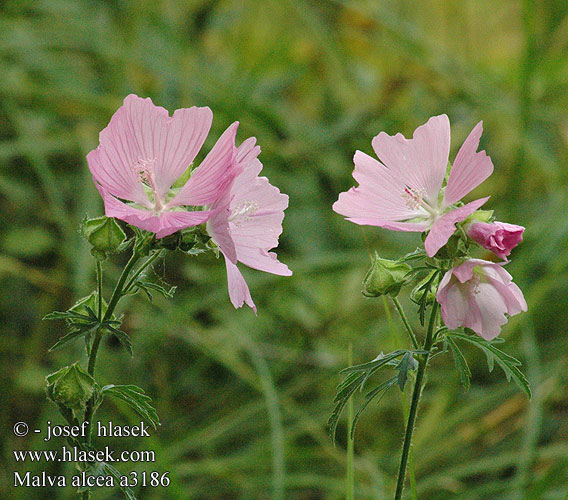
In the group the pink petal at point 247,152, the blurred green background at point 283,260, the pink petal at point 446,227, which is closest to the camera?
the pink petal at point 446,227

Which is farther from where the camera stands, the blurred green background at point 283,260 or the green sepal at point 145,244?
the blurred green background at point 283,260

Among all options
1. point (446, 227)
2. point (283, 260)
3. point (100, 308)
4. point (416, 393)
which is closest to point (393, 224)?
point (446, 227)

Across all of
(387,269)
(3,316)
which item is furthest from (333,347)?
(387,269)

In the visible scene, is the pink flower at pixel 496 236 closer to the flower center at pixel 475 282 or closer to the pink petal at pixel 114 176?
the flower center at pixel 475 282

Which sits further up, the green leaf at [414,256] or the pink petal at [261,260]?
the pink petal at [261,260]

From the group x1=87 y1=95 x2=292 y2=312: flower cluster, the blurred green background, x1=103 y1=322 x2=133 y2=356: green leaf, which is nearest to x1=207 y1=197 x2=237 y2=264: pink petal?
x1=87 y1=95 x2=292 y2=312: flower cluster

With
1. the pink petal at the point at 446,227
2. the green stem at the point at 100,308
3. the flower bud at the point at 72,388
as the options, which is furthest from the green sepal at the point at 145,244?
the pink petal at the point at 446,227

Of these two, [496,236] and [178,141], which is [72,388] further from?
[496,236]
